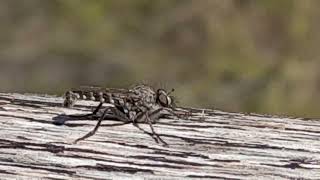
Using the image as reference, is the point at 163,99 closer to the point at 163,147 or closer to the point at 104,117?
the point at 104,117

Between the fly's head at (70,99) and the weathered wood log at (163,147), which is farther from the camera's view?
the fly's head at (70,99)

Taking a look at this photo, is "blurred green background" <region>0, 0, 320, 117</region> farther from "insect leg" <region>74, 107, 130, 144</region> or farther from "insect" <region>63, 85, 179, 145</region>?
"insect leg" <region>74, 107, 130, 144</region>

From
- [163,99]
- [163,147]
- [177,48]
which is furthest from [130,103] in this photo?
[177,48]

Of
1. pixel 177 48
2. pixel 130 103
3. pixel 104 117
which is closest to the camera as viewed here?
pixel 104 117

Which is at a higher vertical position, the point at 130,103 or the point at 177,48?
the point at 177,48

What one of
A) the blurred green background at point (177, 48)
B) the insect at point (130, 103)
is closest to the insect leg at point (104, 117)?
the insect at point (130, 103)

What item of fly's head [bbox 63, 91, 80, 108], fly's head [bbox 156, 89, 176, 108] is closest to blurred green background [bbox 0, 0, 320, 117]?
fly's head [bbox 156, 89, 176, 108]

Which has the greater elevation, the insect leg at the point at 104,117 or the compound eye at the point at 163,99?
the compound eye at the point at 163,99

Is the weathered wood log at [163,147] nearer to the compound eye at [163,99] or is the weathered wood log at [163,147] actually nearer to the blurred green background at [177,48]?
the compound eye at [163,99]
